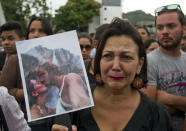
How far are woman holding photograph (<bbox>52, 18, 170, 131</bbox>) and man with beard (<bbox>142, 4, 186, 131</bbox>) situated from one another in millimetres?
670

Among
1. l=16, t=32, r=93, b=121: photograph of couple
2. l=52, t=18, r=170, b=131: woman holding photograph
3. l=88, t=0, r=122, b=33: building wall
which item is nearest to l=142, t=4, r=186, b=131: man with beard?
l=52, t=18, r=170, b=131: woman holding photograph

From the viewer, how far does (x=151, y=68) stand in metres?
2.38

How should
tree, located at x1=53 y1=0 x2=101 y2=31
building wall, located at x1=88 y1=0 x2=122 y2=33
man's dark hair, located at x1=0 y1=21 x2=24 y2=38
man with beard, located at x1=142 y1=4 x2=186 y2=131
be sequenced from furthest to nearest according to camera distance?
1. building wall, located at x1=88 y1=0 x2=122 y2=33
2. tree, located at x1=53 y1=0 x2=101 y2=31
3. man's dark hair, located at x1=0 y1=21 x2=24 y2=38
4. man with beard, located at x1=142 y1=4 x2=186 y2=131

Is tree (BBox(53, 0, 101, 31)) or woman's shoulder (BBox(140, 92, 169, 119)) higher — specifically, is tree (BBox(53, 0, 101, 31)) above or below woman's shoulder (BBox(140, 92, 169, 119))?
above

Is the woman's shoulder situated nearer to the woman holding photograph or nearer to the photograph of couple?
the woman holding photograph

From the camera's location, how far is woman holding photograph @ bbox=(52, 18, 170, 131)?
154 cm

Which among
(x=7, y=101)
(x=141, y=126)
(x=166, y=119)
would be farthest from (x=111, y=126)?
(x=7, y=101)

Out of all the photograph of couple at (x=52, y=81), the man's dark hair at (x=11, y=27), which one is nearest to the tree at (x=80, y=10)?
the man's dark hair at (x=11, y=27)

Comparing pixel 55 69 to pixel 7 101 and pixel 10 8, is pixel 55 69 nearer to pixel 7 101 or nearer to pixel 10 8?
pixel 7 101

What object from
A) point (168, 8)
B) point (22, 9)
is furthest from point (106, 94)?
point (22, 9)

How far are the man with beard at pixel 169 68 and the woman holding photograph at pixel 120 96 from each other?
67 cm

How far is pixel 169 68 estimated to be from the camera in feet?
7.81

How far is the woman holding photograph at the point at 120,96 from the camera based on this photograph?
1.54 m

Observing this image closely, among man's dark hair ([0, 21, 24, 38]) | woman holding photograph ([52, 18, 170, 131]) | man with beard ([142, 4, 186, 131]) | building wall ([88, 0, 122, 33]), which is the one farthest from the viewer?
building wall ([88, 0, 122, 33])
